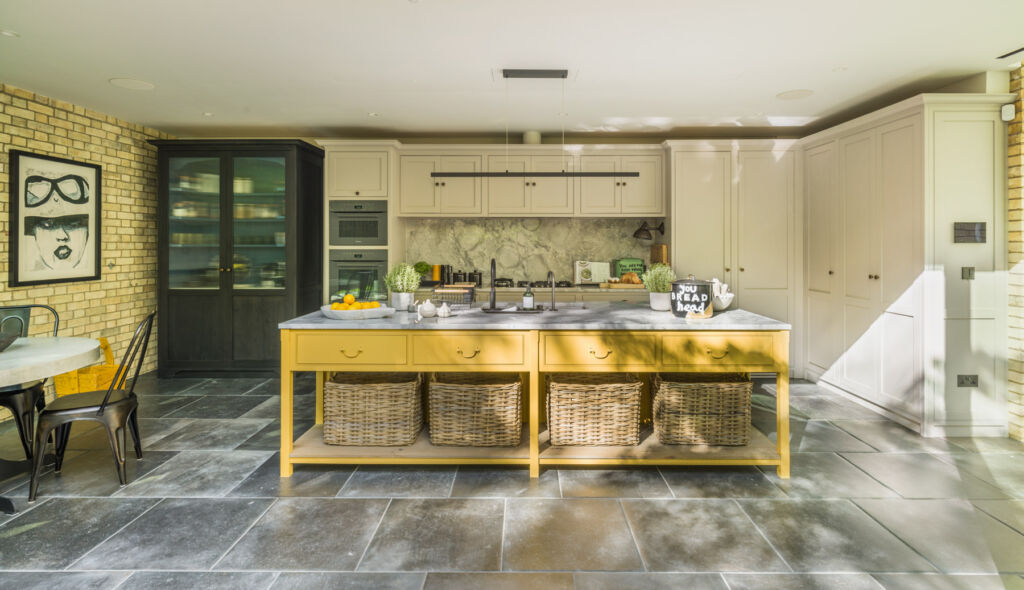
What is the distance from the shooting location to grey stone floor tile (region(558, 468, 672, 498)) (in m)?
2.76

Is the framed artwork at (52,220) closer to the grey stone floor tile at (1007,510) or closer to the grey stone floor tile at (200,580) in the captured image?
the grey stone floor tile at (200,580)

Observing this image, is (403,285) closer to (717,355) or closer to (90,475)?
(717,355)

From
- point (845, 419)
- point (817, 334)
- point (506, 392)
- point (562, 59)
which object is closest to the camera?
point (506, 392)

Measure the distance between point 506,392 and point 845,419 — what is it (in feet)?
9.54

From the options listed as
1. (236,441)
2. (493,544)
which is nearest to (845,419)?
(493,544)

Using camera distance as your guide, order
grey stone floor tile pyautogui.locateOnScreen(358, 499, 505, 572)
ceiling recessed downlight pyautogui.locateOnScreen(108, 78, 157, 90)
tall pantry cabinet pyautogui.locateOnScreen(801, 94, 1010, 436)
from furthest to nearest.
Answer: ceiling recessed downlight pyautogui.locateOnScreen(108, 78, 157, 90) → tall pantry cabinet pyautogui.locateOnScreen(801, 94, 1010, 436) → grey stone floor tile pyautogui.locateOnScreen(358, 499, 505, 572)

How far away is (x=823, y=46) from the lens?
3.46 metres

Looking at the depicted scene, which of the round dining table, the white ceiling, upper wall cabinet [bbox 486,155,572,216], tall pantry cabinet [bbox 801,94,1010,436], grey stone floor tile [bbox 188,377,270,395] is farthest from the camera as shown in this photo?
upper wall cabinet [bbox 486,155,572,216]

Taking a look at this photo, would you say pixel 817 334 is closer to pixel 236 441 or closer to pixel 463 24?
pixel 463 24

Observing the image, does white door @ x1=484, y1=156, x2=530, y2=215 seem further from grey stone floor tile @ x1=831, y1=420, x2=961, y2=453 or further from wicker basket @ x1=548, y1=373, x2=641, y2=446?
grey stone floor tile @ x1=831, y1=420, x2=961, y2=453

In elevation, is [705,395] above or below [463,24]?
below

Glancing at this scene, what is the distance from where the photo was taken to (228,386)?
5.15 meters

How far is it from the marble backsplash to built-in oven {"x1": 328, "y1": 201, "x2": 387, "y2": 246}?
21.1 inches

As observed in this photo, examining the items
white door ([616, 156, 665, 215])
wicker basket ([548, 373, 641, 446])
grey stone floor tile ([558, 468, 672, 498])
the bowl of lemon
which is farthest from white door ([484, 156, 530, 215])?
grey stone floor tile ([558, 468, 672, 498])
